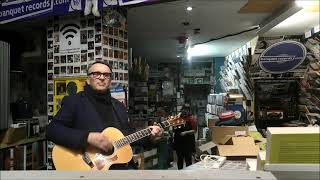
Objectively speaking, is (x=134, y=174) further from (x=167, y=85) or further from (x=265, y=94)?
(x=167, y=85)

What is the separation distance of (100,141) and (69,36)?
1798 mm

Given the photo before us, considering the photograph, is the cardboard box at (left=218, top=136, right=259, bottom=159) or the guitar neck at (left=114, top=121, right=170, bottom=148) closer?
the guitar neck at (left=114, top=121, right=170, bottom=148)

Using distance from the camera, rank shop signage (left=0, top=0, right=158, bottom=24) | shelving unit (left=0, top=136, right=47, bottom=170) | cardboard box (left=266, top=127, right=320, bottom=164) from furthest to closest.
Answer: shelving unit (left=0, top=136, right=47, bottom=170) → shop signage (left=0, top=0, right=158, bottom=24) → cardboard box (left=266, top=127, right=320, bottom=164)

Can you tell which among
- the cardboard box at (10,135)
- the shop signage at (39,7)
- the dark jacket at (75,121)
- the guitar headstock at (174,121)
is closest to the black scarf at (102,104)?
the dark jacket at (75,121)

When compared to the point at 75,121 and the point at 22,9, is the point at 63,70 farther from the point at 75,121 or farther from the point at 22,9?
the point at 75,121

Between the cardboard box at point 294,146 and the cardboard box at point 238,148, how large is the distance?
Answer: 2.36 metres

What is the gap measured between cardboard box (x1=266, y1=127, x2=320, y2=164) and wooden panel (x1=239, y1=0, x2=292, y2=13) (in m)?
2.67

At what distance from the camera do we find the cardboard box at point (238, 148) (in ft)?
11.3

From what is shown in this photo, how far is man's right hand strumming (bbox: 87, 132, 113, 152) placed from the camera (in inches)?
102

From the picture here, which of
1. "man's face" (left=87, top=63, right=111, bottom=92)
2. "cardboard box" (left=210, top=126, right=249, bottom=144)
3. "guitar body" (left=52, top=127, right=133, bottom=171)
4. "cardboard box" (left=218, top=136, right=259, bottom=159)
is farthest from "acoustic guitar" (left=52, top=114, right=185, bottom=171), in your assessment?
"cardboard box" (left=210, top=126, right=249, bottom=144)

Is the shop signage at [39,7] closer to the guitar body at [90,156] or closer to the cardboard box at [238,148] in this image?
the guitar body at [90,156]

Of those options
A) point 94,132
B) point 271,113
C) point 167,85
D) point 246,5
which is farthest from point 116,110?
point 167,85

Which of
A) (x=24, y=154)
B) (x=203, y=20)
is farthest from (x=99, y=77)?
(x=24, y=154)

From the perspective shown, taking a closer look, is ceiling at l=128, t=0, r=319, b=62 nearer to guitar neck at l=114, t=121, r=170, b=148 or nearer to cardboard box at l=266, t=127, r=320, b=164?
guitar neck at l=114, t=121, r=170, b=148
